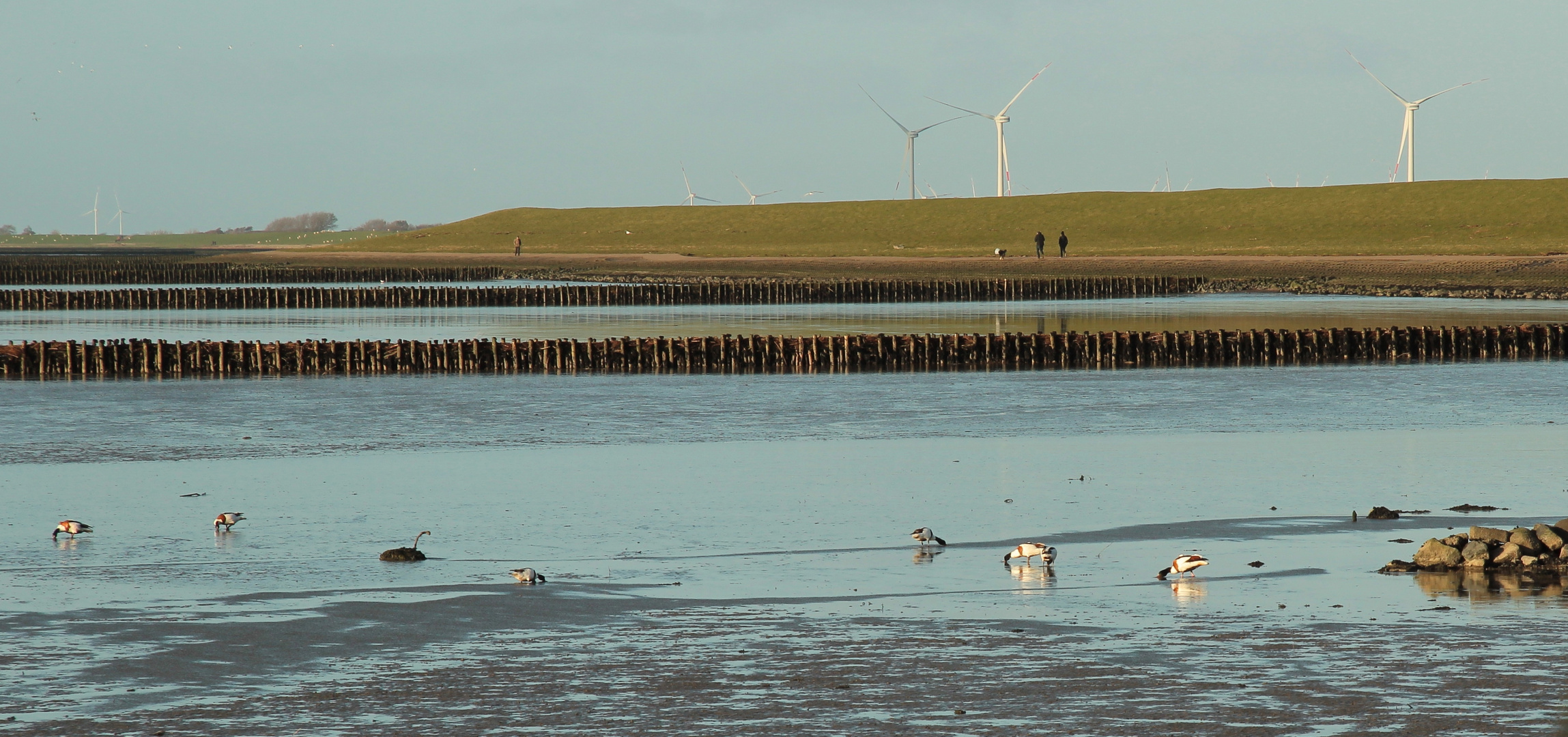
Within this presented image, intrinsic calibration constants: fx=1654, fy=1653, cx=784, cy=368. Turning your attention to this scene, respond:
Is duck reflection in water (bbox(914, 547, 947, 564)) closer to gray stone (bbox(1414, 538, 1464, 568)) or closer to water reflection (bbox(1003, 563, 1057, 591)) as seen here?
water reflection (bbox(1003, 563, 1057, 591))

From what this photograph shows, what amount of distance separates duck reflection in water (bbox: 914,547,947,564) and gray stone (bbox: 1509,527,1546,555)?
460 cm

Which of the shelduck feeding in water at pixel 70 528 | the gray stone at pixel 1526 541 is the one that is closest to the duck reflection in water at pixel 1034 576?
the gray stone at pixel 1526 541

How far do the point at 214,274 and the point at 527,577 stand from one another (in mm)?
99937

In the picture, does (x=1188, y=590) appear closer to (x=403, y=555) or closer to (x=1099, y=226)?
(x=403, y=555)

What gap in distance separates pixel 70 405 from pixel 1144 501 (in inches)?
A: 791

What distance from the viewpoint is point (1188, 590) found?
493 inches

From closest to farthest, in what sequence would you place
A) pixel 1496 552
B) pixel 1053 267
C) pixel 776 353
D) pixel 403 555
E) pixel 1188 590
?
pixel 1188 590 < pixel 1496 552 < pixel 403 555 < pixel 776 353 < pixel 1053 267

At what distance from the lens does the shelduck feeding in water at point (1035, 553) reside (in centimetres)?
1330

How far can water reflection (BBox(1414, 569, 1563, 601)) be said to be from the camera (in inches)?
481

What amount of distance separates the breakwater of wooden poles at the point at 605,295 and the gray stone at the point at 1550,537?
57127 mm

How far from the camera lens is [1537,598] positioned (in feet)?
39.6

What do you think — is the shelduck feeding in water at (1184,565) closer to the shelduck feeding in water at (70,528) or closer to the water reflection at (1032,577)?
the water reflection at (1032,577)

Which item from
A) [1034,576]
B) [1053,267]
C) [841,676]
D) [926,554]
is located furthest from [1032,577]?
[1053,267]

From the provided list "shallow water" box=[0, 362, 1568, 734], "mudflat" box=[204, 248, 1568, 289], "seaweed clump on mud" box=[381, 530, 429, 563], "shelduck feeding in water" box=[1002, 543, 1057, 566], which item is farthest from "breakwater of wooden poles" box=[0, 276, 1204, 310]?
"shelduck feeding in water" box=[1002, 543, 1057, 566]
